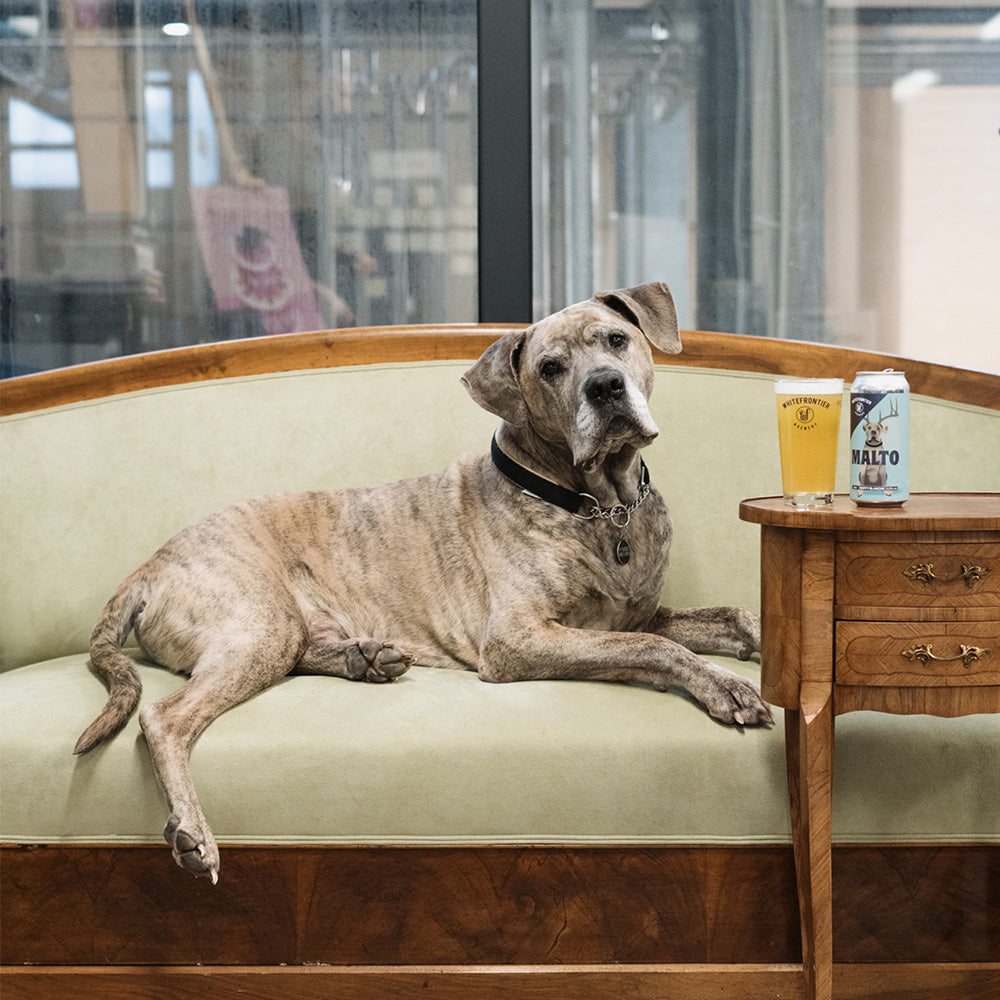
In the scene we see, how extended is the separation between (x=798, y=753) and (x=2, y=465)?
1916 mm

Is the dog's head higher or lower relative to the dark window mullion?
lower

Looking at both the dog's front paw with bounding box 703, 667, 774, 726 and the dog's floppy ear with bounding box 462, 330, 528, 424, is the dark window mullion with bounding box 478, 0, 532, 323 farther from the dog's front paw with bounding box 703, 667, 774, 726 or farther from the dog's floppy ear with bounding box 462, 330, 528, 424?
the dog's front paw with bounding box 703, 667, 774, 726

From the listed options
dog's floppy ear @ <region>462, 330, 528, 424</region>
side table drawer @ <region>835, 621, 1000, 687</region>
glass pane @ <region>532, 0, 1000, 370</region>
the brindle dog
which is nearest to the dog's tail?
the brindle dog

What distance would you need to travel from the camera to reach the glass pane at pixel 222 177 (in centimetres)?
307

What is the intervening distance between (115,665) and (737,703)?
117cm

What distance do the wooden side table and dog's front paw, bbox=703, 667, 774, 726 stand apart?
17 centimetres

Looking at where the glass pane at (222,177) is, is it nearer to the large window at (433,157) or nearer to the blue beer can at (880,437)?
the large window at (433,157)

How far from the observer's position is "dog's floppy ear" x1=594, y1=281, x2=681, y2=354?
219 cm

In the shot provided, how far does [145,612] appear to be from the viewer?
2.16m

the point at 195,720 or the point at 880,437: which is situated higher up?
the point at 880,437

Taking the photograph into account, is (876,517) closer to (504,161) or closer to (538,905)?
(538,905)

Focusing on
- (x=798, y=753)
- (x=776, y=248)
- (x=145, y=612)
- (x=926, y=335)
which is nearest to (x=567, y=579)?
(x=798, y=753)

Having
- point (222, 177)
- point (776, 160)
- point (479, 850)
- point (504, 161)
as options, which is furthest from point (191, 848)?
point (776, 160)

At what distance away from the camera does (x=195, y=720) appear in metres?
1.77
